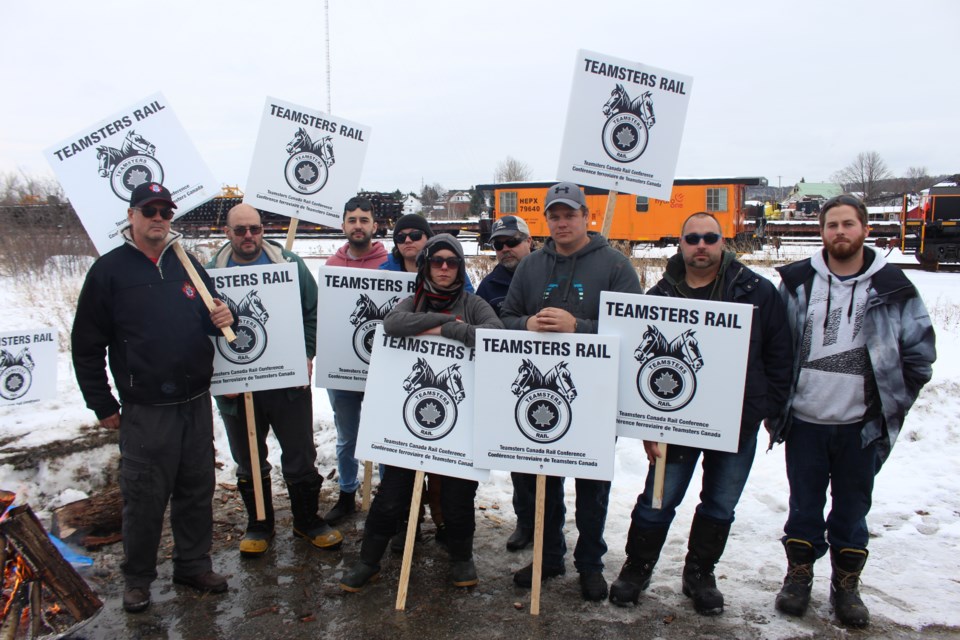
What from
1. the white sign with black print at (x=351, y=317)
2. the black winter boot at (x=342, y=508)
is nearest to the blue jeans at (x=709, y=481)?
the white sign with black print at (x=351, y=317)

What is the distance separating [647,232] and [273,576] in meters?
27.1

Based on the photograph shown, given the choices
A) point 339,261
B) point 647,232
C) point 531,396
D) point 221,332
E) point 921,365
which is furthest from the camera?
point 647,232

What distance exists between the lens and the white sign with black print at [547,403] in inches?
147

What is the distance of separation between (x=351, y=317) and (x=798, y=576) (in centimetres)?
333

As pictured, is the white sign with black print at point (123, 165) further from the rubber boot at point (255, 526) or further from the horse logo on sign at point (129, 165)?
the rubber boot at point (255, 526)

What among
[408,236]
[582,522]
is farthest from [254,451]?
[582,522]

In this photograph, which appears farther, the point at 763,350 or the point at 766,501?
the point at 766,501

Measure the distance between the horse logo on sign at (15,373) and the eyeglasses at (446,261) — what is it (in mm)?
4605

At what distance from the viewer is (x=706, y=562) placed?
3.94m

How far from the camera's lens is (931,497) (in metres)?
5.34

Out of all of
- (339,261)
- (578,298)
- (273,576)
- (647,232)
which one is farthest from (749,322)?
(647,232)

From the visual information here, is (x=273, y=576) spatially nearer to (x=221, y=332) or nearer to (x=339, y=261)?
(x=221, y=332)

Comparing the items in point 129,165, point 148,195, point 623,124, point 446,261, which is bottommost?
point 446,261

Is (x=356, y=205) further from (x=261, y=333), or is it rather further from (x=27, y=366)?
(x=27, y=366)
